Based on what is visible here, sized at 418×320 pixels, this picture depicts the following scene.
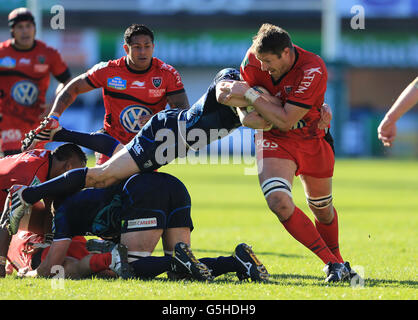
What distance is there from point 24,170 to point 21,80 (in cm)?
367

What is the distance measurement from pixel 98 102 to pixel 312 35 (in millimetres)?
11817

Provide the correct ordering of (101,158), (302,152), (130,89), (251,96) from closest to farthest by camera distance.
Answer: (251,96)
(302,152)
(101,158)
(130,89)

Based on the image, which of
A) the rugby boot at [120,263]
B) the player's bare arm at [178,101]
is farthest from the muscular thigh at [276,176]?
the player's bare arm at [178,101]

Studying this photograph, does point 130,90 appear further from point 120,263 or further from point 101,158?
point 120,263

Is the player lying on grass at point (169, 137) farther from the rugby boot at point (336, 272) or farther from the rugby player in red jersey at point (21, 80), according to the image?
the rugby player in red jersey at point (21, 80)

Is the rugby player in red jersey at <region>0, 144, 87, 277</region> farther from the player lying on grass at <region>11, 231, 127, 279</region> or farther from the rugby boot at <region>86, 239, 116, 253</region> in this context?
the rugby boot at <region>86, 239, 116, 253</region>

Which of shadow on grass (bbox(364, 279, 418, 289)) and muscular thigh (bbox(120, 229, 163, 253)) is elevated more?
muscular thigh (bbox(120, 229, 163, 253))

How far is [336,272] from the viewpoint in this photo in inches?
246

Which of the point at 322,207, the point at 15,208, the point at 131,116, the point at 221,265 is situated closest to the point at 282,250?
the point at 322,207

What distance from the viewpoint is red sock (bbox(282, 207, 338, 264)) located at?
6426mm

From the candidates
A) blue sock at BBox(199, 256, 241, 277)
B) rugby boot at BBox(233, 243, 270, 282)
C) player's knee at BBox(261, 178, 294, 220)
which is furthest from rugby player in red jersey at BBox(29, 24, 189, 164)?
rugby boot at BBox(233, 243, 270, 282)

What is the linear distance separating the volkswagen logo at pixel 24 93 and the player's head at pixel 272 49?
4.67 metres

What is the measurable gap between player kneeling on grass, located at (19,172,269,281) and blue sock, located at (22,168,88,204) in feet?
0.33
